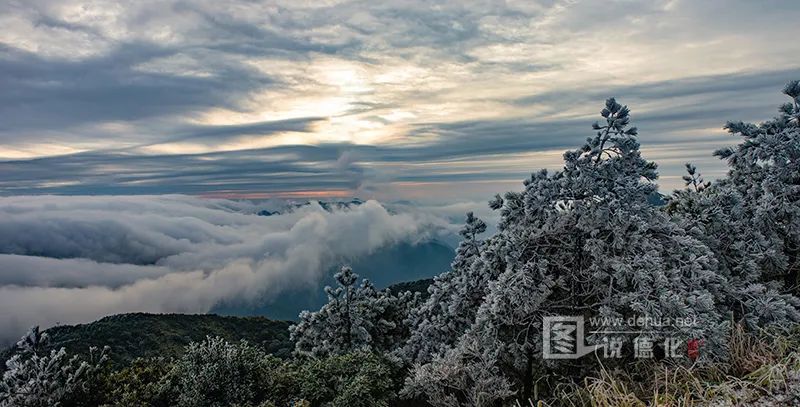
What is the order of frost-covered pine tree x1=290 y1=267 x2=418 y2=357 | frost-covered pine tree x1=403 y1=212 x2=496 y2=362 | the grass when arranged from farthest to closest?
frost-covered pine tree x1=290 y1=267 x2=418 y2=357 < frost-covered pine tree x1=403 y1=212 x2=496 y2=362 < the grass

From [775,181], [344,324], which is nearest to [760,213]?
[775,181]

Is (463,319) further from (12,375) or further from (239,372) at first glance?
(12,375)

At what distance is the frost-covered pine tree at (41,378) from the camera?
705 centimetres

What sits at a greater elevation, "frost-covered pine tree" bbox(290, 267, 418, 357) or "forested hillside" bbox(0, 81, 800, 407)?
"forested hillside" bbox(0, 81, 800, 407)

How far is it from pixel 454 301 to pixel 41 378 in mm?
6675

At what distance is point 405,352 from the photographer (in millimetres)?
10781

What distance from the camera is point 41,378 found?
7.20 metres

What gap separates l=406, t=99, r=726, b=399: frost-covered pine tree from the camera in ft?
23.1

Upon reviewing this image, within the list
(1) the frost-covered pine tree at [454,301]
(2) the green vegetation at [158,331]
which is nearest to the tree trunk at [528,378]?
(1) the frost-covered pine tree at [454,301]

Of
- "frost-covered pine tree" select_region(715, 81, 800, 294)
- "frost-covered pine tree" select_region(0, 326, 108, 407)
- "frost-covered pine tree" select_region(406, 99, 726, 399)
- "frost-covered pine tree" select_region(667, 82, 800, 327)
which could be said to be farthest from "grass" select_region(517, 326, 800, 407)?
"frost-covered pine tree" select_region(0, 326, 108, 407)

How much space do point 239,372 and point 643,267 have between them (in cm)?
617

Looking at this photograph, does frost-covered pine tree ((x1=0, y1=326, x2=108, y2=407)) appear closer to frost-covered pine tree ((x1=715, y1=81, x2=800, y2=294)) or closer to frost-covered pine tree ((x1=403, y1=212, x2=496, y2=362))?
frost-covered pine tree ((x1=403, y1=212, x2=496, y2=362))

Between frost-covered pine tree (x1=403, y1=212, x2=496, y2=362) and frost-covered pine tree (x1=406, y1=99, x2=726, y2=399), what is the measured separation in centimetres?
120

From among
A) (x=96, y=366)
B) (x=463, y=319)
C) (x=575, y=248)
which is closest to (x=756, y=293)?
(x=575, y=248)
